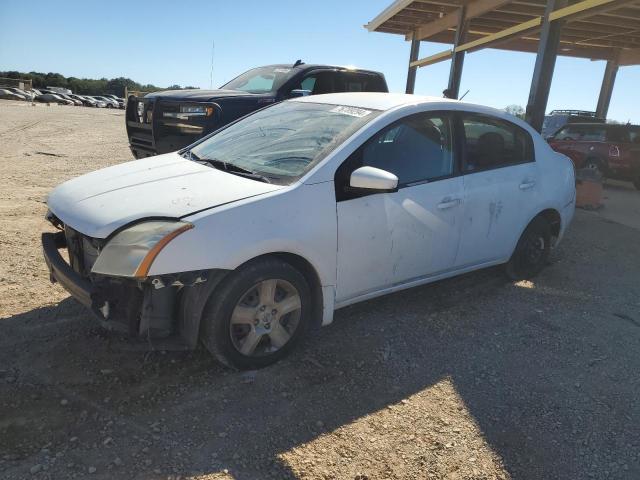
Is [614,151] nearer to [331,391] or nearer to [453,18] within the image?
[453,18]

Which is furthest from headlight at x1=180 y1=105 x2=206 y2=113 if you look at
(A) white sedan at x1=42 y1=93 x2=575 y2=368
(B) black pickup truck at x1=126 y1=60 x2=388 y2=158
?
(A) white sedan at x1=42 y1=93 x2=575 y2=368

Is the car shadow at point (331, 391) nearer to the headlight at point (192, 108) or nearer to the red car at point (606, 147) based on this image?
the headlight at point (192, 108)

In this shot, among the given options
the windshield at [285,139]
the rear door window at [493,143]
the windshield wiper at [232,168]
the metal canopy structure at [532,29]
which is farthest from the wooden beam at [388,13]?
the windshield wiper at [232,168]

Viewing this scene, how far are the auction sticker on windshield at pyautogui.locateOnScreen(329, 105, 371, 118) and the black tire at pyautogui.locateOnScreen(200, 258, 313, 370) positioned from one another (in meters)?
1.28

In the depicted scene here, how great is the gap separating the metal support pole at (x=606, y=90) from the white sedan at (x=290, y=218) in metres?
16.4

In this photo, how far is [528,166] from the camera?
4.34 meters

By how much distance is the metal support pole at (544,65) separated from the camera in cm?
951

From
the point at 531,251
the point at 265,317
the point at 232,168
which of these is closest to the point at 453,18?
the point at 531,251

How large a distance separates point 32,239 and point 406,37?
15.4 meters

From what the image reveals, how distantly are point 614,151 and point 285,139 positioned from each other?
11692 mm

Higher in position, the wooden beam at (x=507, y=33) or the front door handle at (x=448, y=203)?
the wooden beam at (x=507, y=33)

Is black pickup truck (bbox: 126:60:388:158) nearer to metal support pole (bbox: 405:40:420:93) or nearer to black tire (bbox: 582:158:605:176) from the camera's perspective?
black tire (bbox: 582:158:605:176)

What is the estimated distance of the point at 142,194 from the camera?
2928mm

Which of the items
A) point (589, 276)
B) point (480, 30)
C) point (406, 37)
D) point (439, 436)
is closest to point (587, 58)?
point (480, 30)
